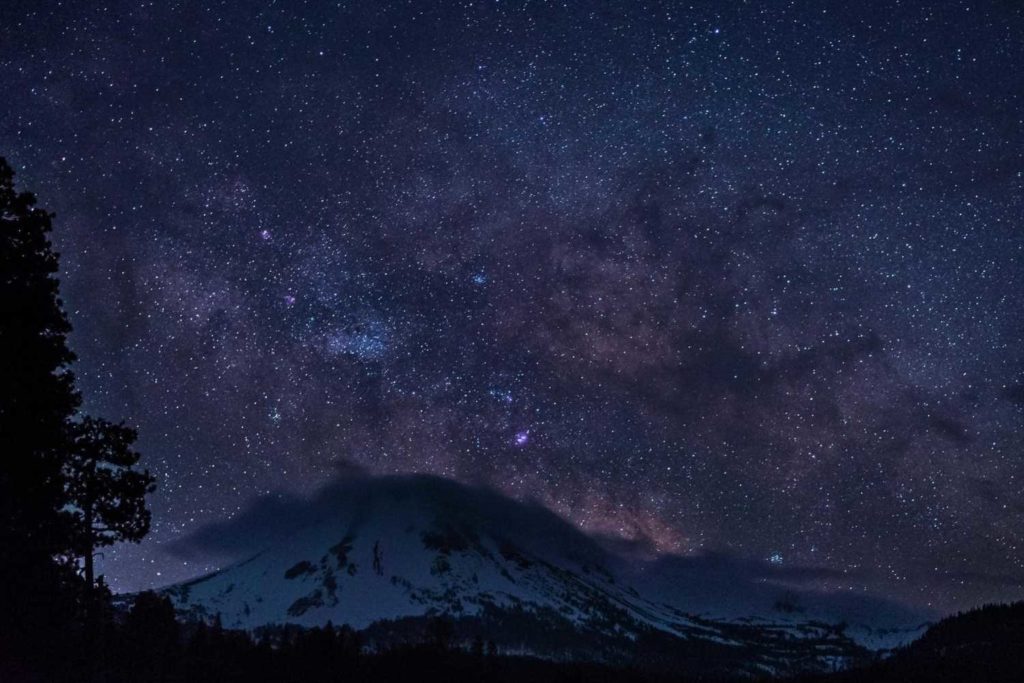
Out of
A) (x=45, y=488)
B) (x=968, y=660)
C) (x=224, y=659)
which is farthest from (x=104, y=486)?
(x=968, y=660)

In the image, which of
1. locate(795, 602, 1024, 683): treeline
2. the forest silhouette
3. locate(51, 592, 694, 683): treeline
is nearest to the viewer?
the forest silhouette

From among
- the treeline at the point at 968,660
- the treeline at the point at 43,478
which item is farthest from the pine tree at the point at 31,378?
the treeline at the point at 968,660

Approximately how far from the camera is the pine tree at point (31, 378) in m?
18.9

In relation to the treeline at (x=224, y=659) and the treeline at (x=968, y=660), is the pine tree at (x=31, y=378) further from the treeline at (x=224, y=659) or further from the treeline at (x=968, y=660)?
the treeline at (x=968, y=660)

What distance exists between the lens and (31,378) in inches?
755

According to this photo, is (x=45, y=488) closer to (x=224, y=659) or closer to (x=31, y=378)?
(x=31, y=378)

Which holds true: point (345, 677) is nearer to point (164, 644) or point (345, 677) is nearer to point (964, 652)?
point (164, 644)

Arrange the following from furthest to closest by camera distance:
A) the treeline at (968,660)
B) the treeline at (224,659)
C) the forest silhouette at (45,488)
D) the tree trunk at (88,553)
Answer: the treeline at (968,660) → the treeline at (224,659) → the tree trunk at (88,553) → the forest silhouette at (45,488)

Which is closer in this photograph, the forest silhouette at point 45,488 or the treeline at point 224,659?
the forest silhouette at point 45,488

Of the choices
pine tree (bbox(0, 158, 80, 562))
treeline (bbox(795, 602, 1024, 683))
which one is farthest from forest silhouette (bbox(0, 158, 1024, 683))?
treeline (bbox(795, 602, 1024, 683))

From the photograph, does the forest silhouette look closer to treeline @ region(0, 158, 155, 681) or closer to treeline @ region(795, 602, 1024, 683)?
treeline @ region(0, 158, 155, 681)

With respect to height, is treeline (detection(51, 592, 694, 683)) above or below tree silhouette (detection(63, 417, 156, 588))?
below

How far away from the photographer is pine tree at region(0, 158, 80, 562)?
18859 mm

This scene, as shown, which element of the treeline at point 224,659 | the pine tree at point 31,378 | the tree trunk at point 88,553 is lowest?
the treeline at point 224,659
